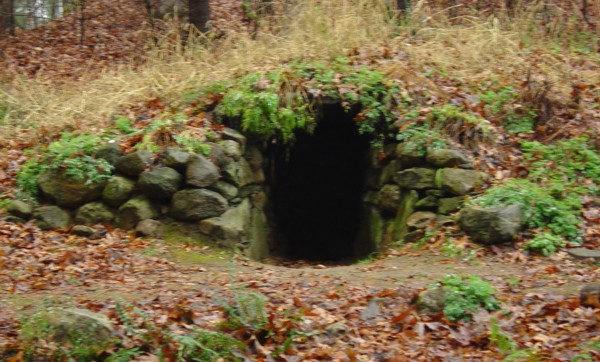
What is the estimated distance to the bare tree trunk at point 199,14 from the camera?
537 inches

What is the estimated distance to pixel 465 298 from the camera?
670 centimetres

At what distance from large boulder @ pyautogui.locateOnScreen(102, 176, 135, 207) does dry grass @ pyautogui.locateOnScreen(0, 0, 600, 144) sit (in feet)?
4.32

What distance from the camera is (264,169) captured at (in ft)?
38.3

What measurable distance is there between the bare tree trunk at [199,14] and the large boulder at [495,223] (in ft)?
22.7

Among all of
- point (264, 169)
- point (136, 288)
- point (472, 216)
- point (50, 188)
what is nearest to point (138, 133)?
Result: point (50, 188)

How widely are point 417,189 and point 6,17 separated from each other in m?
11.5

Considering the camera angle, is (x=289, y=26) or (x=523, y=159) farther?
(x=289, y=26)

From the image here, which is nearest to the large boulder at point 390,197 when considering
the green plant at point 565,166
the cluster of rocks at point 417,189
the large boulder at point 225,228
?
the cluster of rocks at point 417,189

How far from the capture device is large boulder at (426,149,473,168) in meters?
9.89

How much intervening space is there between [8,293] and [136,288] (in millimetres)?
1258

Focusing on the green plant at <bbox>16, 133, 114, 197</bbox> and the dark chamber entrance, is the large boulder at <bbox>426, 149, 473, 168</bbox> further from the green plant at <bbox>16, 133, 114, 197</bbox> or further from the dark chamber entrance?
the green plant at <bbox>16, 133, 114, 197</bbox>

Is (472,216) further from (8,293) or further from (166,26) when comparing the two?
(166,26)

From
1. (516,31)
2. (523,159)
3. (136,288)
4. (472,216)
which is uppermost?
(516,31)

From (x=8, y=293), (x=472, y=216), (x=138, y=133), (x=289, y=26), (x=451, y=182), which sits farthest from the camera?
(x=289, y=26)
